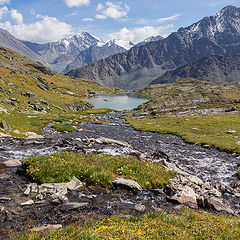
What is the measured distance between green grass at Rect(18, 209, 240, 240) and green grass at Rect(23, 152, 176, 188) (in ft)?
15.7

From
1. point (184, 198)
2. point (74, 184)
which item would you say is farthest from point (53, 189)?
point (184, 198)

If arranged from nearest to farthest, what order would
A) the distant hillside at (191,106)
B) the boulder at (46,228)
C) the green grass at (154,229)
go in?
the green grass at (154,229) < the boulder at (46,228) < the distant hillside at (191,106)

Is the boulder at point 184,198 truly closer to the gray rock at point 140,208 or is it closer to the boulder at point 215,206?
the boulder at point 215,206

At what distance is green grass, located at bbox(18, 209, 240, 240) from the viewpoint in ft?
20.8

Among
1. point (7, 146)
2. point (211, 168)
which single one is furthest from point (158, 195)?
point (7, 146)

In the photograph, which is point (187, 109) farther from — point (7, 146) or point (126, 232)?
point (126, 232)

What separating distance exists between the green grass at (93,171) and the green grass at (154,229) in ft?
15.7

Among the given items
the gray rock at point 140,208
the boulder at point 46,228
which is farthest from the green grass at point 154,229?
the gray rock at point 140,208

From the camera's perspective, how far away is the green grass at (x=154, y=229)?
6336 millimetres

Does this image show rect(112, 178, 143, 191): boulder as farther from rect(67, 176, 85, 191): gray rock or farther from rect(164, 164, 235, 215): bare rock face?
rect(67, 176, 85, 191): gray rock

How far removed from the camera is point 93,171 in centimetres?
1281

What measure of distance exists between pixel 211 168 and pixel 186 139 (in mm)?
14146

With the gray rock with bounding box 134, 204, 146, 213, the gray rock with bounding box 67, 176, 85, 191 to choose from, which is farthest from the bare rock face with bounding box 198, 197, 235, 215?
the gray rock with bounding box 67, 176, 85, 191

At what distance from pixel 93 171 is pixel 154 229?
22.0ft
